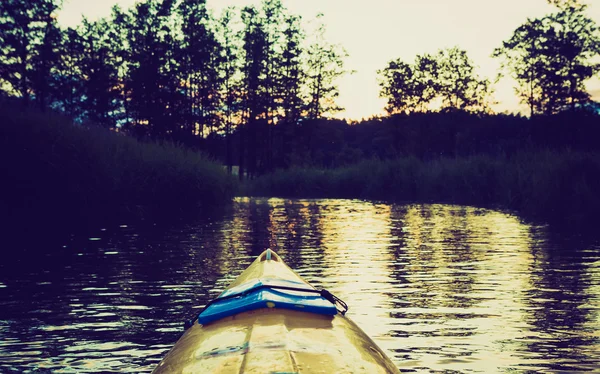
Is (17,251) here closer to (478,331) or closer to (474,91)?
(478,331)

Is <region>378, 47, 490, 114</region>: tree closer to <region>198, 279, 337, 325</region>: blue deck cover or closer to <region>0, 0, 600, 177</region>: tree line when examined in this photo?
<region>0, 0, 600, 177</region>: tree line

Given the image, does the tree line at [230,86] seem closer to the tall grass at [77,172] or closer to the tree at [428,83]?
the tree at [428,83]

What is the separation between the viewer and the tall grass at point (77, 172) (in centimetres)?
1283

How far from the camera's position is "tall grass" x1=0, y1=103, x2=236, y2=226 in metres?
12.8

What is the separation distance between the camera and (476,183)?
21.4 metres

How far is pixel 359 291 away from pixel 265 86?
1481 inches

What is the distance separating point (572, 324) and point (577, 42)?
30.5 meters

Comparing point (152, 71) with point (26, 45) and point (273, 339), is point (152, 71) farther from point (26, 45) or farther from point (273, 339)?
point (273, 339)

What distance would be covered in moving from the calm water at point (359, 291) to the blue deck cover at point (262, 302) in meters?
0.84

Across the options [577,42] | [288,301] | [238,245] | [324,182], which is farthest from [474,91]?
[288,301]

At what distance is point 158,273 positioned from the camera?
8195 mm

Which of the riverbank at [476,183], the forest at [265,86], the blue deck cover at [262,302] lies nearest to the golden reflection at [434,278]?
the blue deck cover at [262,302]

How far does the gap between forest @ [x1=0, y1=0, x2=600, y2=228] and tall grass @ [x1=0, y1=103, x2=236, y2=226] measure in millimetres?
15072

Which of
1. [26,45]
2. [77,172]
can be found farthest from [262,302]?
[26,45]
